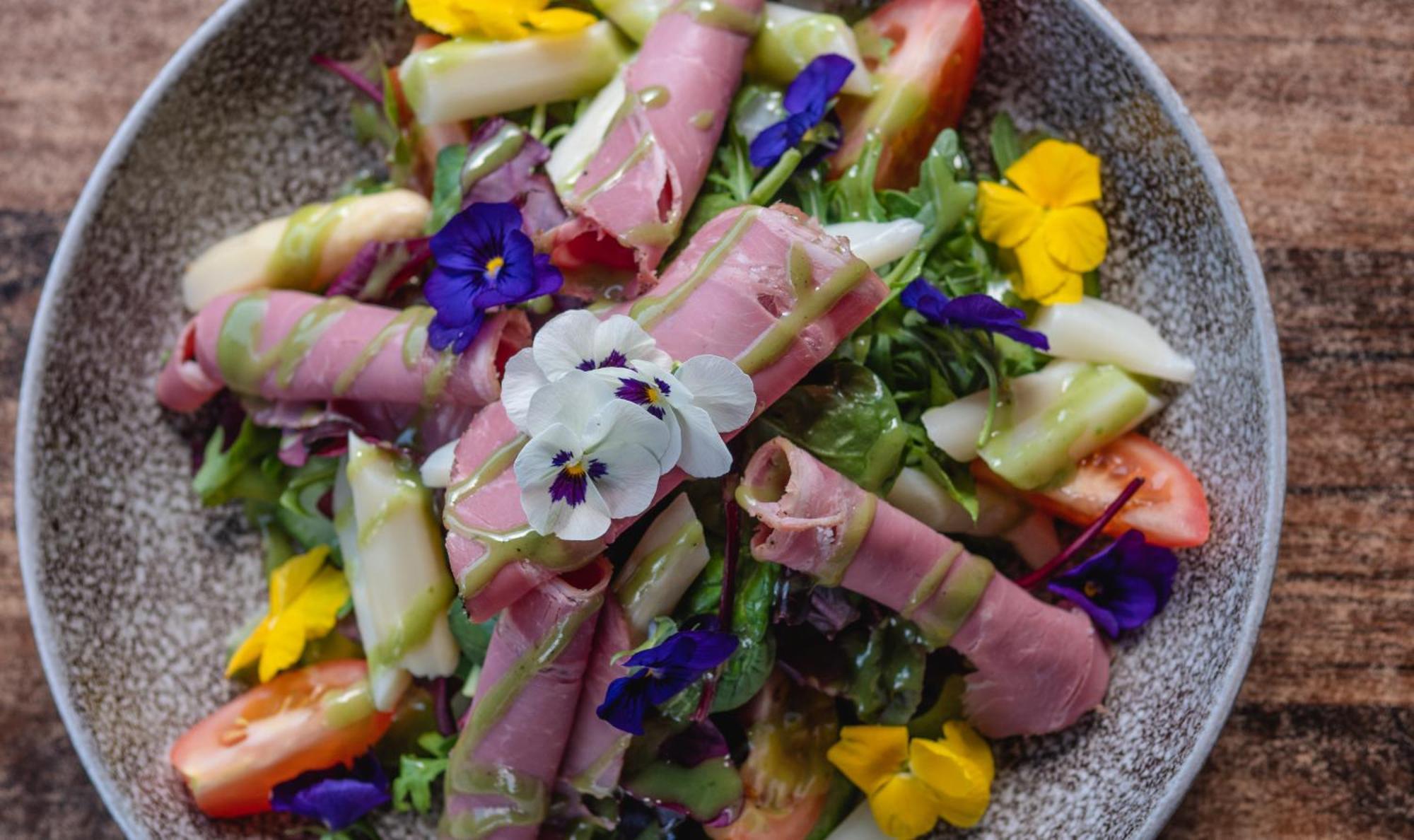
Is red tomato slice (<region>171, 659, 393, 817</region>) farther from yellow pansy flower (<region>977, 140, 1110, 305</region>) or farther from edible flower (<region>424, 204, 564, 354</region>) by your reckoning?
yellow pansy flower (<region>977, 140, 1110, 305</region>)

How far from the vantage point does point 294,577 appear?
2254 millimetres

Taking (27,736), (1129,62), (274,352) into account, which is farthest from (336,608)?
(1129,62)

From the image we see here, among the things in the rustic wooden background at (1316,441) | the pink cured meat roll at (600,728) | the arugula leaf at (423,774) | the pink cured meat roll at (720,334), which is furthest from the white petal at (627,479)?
the rustic wooden background at (1316,441)

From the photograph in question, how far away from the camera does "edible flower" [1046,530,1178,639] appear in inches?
79.0

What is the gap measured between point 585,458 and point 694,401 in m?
0.17

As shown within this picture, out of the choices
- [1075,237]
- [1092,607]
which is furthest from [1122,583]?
[1075,237]

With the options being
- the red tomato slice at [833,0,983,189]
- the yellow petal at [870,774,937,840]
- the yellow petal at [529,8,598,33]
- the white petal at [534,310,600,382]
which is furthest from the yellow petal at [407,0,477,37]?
the yellow petal at [870,774,937,840]

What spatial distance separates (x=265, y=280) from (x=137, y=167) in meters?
0.34

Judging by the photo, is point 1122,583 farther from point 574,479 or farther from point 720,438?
point 574,479

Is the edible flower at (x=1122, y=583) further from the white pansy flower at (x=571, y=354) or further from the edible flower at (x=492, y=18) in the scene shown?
the edible flower at (x=492, y=18)

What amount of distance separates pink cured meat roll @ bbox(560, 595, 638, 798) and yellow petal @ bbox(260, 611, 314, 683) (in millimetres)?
580

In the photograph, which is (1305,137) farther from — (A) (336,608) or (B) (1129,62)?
(A) (336,608)

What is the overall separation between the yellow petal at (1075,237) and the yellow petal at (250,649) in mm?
1617

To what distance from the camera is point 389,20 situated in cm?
236
